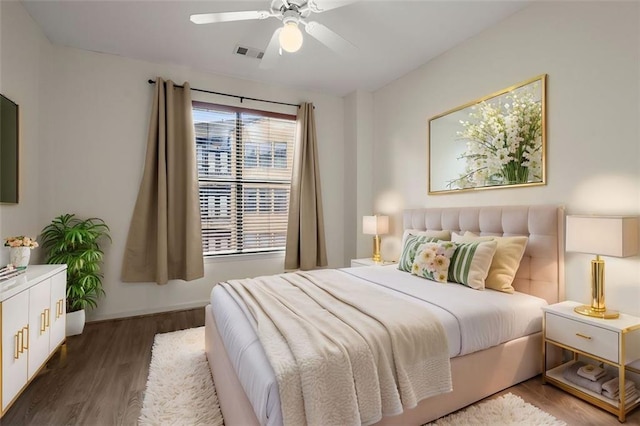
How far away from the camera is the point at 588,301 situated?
2.18m

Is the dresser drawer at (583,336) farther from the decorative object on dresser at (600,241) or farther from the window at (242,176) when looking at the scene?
the window at (242,176)

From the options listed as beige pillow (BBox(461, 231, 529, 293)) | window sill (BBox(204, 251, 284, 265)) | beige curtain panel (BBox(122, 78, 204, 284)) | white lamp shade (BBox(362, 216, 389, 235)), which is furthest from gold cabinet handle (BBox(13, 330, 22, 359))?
white lamp shade (BBox(362, 216, 389, 235))

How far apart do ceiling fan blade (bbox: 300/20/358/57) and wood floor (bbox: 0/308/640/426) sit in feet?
8.76

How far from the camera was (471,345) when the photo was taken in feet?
5.83

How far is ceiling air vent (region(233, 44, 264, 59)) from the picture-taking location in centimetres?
320

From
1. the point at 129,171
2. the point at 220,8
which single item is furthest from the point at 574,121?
the point at 129,171

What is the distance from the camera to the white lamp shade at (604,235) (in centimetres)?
177

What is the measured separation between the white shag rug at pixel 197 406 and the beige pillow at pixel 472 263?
0.74 m

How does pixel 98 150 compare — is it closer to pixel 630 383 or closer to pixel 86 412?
pixel 86 412

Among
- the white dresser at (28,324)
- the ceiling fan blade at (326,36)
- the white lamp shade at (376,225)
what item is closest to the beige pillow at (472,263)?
the white lamp shade at (376,225)

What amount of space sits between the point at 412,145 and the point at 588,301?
2.25 metres

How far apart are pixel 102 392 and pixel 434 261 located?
99.1 inches

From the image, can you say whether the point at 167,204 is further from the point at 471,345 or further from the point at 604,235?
the point at 604,235

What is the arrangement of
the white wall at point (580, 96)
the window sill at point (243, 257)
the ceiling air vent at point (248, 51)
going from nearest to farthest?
the white wall at point (580, 96) → the ceiling air vent at point (248, 51) → the window sill at point (243, 257)
